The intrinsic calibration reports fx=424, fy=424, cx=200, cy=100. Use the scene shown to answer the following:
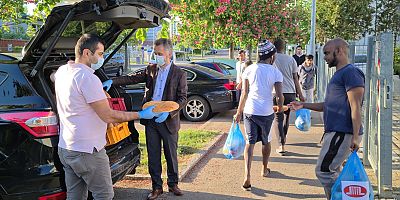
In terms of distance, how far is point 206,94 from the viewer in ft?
34.3

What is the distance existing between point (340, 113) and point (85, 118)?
7.54 ft

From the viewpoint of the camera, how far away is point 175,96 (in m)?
4.84

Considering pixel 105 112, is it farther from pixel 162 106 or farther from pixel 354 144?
pixel 354 144

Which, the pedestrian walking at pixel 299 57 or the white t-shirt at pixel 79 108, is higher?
the pedestrian walking at pixel 299 57

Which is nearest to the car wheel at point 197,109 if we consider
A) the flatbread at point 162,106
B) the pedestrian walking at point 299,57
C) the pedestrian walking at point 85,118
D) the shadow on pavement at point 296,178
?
the shadow on pavement at point 296,178

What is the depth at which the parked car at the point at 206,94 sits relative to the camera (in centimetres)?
1041

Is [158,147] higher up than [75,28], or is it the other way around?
[75,28]

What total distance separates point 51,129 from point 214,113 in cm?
793

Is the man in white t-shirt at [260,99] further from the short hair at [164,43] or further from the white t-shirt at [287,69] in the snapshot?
the white t-shirt at [287,69]

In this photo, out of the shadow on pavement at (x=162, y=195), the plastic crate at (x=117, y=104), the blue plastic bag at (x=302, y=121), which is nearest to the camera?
the plastic crate at (x=117, y=104)

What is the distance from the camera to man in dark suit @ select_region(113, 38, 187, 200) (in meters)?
4.77

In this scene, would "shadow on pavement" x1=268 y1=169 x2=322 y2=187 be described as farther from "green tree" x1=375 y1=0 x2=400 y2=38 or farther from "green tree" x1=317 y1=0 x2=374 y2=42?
"green tree" x1=375 y1=0 x2=400 y2=38

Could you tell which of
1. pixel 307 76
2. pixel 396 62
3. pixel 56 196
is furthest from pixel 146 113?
pixel 396 62

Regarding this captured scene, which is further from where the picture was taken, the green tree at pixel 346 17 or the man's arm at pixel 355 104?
the green tree at pixel 346 17
